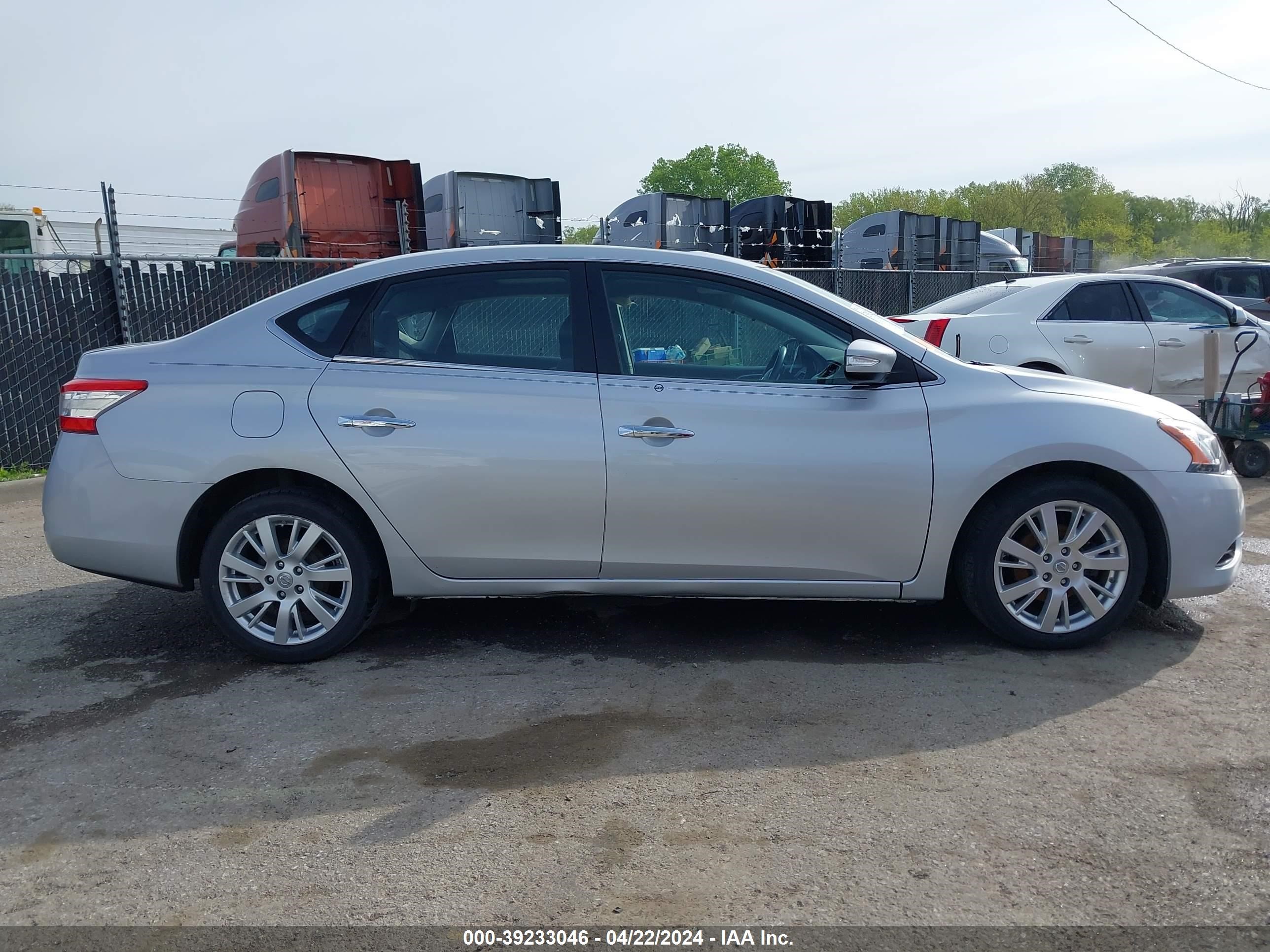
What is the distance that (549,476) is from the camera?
4.22 m

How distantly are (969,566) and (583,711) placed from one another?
1732 mm

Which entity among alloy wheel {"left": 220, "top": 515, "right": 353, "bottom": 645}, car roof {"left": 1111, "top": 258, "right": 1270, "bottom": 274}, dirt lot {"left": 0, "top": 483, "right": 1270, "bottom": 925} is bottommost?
dirt lot {"left": 0, "top": 483, "right": 1270, "bottom": 925}

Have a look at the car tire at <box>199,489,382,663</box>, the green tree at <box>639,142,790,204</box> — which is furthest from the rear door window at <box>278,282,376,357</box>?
the green tree at <box>639,142,790,204</box>

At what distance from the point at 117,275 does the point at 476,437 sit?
6.48 metres

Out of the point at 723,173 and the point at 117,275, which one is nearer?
the point at 117,275

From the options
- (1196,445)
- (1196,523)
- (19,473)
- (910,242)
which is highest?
(910,242)

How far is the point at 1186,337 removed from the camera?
909 centimetres

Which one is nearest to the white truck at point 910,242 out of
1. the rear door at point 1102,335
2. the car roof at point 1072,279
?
the car roof at point 1072,279

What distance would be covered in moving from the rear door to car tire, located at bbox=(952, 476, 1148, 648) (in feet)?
15.9

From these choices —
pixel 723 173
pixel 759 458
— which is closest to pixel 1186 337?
pixel 759 458

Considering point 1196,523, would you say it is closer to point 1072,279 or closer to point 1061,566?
point 1061,566

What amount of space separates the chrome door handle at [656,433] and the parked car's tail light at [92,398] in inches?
79.1

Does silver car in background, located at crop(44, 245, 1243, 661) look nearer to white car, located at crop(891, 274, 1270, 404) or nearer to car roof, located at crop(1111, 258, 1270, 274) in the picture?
white car, located at crop(891, 274, 1270, 404)

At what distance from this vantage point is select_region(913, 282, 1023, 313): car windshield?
909 cm
